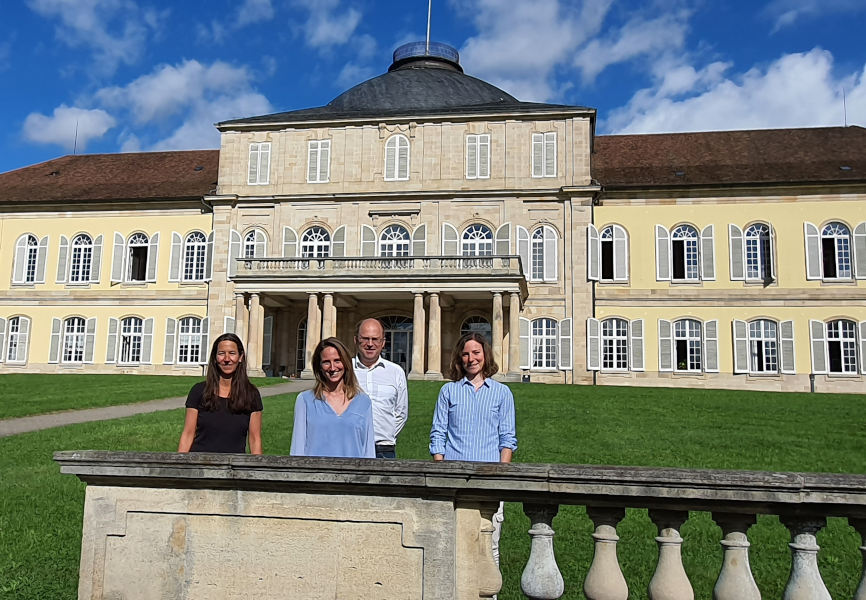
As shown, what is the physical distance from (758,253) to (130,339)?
974 inches

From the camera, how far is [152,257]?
3072 cm

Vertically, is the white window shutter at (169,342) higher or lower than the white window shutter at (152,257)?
lower

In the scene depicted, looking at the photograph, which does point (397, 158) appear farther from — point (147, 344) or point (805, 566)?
point (805, 566)

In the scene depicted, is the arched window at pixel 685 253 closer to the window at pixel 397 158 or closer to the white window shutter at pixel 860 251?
the white window shutter at pixel 860 251

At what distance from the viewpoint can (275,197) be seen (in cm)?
2959

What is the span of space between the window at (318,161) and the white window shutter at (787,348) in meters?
18.0

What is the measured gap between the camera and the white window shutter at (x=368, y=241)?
28.8 m

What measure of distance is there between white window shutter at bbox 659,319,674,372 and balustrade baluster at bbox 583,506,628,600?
83.4 feet

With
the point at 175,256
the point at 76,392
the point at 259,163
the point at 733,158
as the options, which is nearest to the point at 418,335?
the point at 259,163

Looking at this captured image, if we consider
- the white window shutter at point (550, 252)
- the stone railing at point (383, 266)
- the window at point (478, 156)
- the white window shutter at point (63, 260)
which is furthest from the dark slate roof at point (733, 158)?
the white window shutter at point (63, 260)

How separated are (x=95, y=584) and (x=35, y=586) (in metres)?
1.84

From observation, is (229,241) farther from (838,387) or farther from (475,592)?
(475,592)

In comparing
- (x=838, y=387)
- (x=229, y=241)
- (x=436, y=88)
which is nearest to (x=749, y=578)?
(x=838, y=387)

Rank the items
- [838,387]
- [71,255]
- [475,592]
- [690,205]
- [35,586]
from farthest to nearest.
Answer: [71,255] < [690,205] < [838,387] < [35,586] < [475,592]
